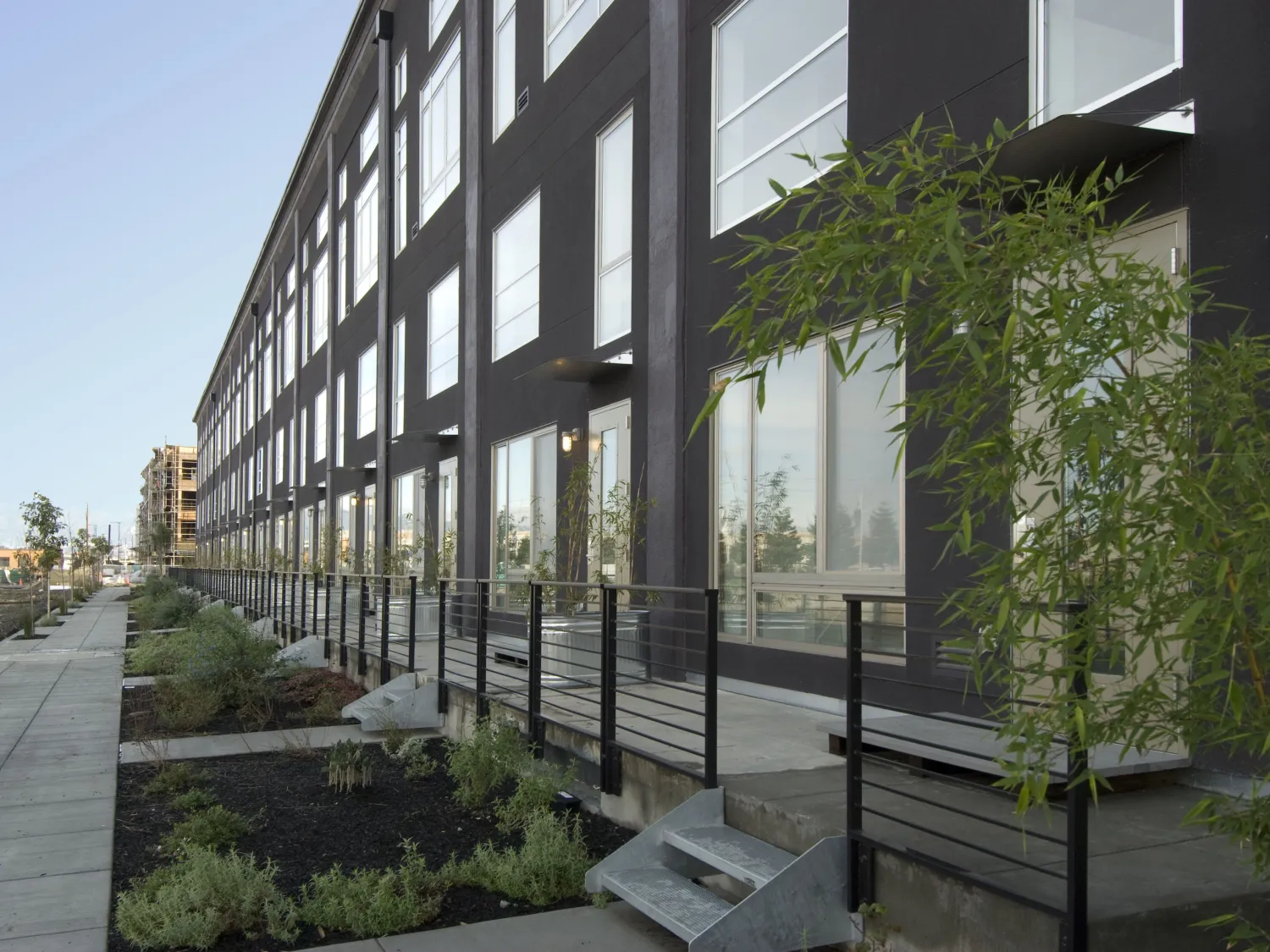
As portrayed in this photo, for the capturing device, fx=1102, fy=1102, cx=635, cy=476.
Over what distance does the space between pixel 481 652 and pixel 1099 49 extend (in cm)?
606

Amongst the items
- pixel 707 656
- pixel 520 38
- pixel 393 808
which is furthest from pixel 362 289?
pixel 707 656

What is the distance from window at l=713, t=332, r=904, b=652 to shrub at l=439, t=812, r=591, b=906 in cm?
279

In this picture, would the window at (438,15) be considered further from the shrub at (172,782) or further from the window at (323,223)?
the shrub at (172,782)

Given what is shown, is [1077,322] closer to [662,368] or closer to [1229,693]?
[1229,693]

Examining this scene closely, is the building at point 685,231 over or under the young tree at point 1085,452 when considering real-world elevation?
over

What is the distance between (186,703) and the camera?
438 inches

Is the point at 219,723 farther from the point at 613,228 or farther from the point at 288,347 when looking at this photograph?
the point at 288,347

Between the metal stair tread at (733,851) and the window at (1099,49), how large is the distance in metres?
4.00

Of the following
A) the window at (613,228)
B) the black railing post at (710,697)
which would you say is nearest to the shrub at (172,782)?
the black railing post at (710,697)

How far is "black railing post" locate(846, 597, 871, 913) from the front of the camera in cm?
441

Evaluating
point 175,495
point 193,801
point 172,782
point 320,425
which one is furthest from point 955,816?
point 175,495

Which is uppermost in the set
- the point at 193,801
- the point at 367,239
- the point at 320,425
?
the point at 367,239

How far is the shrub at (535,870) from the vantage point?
5457mm

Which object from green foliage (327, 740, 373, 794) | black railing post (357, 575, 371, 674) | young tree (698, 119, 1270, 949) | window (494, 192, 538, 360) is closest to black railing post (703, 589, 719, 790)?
young tree (698, 119, 1270, 949)
